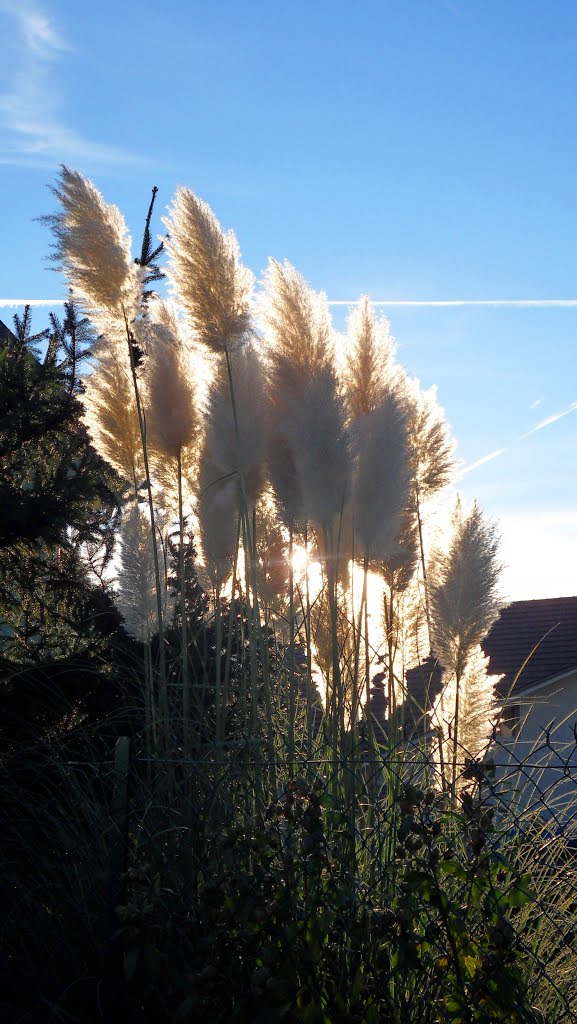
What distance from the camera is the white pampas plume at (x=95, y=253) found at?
12.3 ft

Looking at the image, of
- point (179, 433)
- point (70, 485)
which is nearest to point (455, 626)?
point (179, 433)

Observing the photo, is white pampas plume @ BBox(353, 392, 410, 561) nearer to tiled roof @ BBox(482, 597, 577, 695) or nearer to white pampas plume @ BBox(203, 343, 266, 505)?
white pampas plume @ BBox(203, 343, 266, 505)

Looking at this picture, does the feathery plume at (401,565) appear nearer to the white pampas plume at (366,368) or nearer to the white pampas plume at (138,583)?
the white pampas plume at (366,368)

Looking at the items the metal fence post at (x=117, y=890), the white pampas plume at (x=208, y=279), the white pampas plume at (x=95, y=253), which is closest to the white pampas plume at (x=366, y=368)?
the white pampas plume at (x=208, y=279)

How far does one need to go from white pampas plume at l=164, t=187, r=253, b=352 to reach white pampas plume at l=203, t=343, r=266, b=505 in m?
0.12

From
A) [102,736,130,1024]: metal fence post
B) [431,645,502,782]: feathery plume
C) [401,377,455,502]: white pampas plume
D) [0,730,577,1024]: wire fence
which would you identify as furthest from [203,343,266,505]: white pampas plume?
[102,736,130,1024]: metal fence post

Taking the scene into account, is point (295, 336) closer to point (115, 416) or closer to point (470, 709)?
point (115, 416)

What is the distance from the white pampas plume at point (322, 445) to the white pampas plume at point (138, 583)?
0.79 m

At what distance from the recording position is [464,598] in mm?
3338

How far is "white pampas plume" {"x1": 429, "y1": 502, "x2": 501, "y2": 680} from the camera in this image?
11.0 feet

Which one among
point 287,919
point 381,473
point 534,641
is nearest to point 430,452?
point 381,473

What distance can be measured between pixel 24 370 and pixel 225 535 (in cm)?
308

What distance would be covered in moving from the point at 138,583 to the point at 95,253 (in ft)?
4.36

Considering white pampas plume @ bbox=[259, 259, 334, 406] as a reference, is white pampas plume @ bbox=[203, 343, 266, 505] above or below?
below
